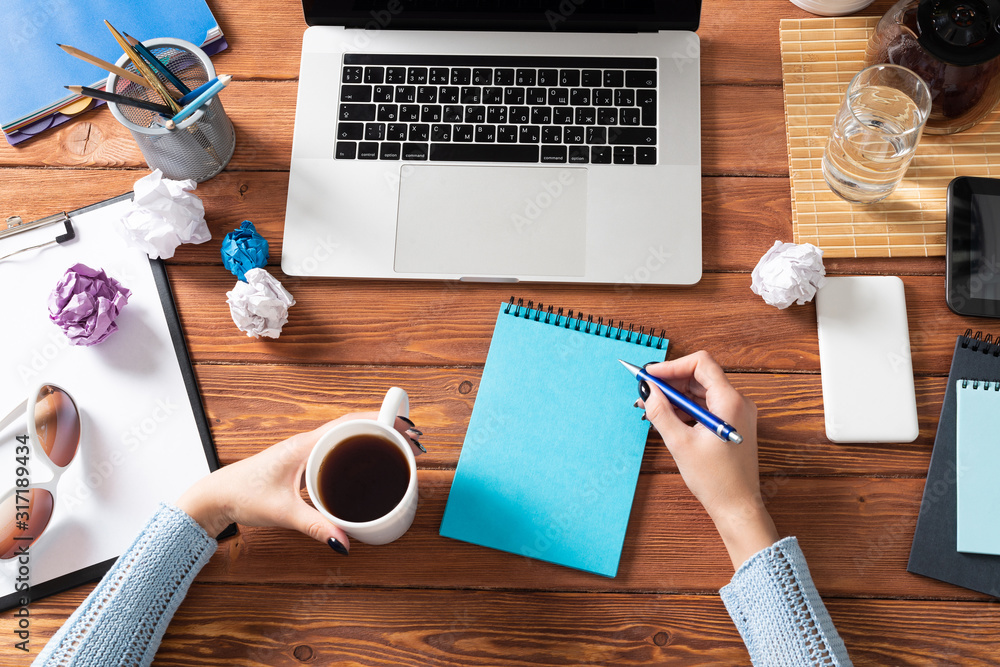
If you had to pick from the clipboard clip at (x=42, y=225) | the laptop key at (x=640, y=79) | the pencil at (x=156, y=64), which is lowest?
the clipboard clip at (x=42, y=225)

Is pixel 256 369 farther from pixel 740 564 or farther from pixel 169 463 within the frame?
pixel 740 564

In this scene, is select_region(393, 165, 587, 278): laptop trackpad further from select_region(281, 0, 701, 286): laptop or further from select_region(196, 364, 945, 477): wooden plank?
select_region(196, 364, 945, 477): wooden plank

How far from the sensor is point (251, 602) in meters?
0.82

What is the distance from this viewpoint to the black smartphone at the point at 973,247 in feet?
2.83

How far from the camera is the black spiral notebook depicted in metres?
0.79

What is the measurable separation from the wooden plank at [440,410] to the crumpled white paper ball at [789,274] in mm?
105

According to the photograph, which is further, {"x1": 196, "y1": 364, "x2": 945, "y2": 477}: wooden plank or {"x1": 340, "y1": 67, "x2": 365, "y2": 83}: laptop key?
{"x1": 340, "y1": 67, "x2": 365, "y2": 83}: laptop key

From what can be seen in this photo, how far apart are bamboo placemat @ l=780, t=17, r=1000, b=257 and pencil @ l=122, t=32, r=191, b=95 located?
0.81 m

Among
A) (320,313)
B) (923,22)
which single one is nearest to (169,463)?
(320,313)

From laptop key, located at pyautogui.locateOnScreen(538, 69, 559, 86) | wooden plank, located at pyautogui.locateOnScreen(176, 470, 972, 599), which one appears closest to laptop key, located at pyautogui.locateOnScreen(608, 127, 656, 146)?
laptop key, located at pyautogui.locateOnScreen(538, 69, 559, 86)

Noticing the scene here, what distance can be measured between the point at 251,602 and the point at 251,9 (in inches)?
32.9

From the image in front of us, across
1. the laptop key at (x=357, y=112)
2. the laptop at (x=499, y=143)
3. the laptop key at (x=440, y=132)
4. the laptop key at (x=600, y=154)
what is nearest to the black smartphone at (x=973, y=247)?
the laptop at (x=499, y=143)

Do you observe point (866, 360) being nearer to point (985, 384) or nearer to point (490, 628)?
point (985, 384)

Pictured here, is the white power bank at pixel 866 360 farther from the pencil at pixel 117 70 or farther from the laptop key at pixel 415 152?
the pencil at pixel 117 70
